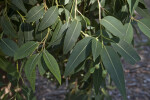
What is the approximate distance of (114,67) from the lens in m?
0.68

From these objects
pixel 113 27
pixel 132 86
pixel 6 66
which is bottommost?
pixel 132 86

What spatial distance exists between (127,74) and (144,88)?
1.25 ft

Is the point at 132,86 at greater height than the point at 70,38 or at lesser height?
lesser

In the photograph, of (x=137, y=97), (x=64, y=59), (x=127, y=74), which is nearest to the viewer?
(x=64, y=59)

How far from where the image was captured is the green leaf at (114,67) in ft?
2.20

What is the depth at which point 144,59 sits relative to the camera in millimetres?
3547

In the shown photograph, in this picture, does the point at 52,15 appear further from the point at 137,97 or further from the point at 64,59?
the point at 137,97

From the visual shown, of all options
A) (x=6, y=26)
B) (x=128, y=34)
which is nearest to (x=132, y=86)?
(x=128, y=34)

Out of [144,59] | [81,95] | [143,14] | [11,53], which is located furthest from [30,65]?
[144,59]

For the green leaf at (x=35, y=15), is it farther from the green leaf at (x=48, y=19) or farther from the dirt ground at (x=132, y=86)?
the dirt ground at (x=132, y=86)

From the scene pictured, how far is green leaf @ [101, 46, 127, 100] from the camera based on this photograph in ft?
2.20

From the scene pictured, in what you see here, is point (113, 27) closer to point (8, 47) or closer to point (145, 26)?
point (145, 26)

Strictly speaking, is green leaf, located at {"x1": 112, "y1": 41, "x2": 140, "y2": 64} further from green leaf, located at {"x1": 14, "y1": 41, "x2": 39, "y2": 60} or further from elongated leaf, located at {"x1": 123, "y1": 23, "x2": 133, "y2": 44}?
green leaf, located at {"x1": 14, "y1": 41, "x2": 39, "y2": 60}

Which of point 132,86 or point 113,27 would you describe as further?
point 132,86
